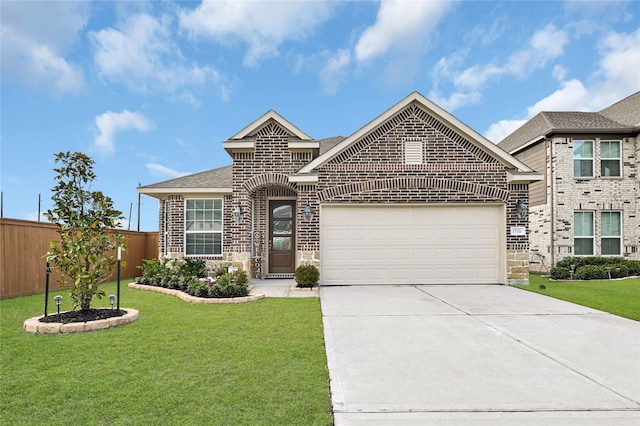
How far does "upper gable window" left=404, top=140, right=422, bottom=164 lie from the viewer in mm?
11477

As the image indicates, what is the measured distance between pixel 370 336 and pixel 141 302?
5.41 metres

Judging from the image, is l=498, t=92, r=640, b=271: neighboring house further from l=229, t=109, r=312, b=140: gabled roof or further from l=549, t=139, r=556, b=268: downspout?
l=229, t=109, r=312, b=140: gabled roof

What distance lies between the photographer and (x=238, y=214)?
38.5ft

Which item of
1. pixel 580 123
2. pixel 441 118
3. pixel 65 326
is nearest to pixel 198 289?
pixel 65 326

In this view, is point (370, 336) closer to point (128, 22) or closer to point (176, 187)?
point (176, 187)

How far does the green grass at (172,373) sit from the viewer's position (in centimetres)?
323

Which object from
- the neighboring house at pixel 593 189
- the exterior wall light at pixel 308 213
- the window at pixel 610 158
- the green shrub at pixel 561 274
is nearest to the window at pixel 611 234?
the neighboring house at pixel 593 189

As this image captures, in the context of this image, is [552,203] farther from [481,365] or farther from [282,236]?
[481,365]

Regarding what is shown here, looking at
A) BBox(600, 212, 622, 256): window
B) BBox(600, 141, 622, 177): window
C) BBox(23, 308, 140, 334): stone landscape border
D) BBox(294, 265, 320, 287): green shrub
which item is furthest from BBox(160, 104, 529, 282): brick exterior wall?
BBox(600, 141, 622, 177): window

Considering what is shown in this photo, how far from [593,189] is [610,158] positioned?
1481 millimetres

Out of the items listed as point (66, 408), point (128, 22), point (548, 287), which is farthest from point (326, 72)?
point (66, 408)

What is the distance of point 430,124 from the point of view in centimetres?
1159

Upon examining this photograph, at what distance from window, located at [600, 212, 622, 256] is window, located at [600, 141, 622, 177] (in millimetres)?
1620

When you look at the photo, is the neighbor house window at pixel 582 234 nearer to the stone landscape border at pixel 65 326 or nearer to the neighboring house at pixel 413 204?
the neighboring house at pixel 413 204
